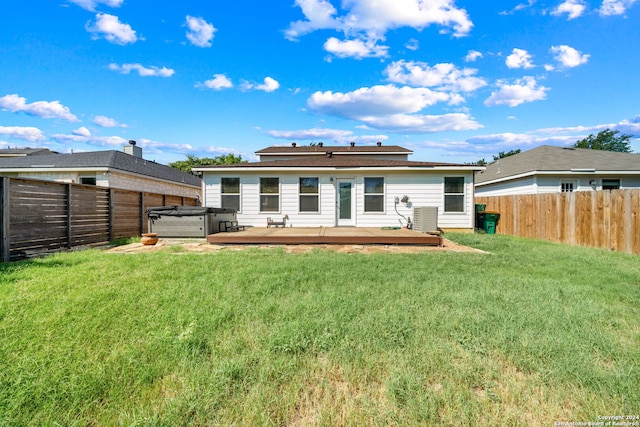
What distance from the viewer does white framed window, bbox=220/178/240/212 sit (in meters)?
11.7

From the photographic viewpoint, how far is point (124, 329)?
252cm

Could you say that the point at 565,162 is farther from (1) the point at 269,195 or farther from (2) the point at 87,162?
(2) the point at 87,162

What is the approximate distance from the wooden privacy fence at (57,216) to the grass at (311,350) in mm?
2574

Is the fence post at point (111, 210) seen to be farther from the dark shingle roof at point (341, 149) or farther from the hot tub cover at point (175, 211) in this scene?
Answer: the dark shingle roof at point (341, 149)

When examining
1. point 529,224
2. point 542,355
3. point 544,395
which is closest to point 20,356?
point 544,395

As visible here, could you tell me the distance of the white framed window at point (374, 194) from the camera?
11.6 meters

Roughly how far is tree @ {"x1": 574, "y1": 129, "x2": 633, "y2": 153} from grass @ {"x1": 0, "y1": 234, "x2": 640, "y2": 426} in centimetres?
4562

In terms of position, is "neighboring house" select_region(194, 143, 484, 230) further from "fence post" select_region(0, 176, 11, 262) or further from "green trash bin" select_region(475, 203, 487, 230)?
"fence post" select_region(0, 176, 11, 262)

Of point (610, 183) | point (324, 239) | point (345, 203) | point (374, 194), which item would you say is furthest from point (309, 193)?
point (610, 183)

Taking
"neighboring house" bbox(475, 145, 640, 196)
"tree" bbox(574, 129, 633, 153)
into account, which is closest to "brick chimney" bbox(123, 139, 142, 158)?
"neighboring house" bbox(475, 145, 640, 196)

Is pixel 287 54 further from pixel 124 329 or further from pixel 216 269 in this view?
pixel 124 329

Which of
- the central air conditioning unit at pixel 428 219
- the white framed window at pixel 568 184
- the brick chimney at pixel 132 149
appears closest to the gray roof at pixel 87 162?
the brick chimney at pixel 132 149

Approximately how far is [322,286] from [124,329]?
2253 millimetres

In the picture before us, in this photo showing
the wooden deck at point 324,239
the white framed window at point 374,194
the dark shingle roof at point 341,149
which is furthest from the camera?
the dark shingle roof at point 341,149
